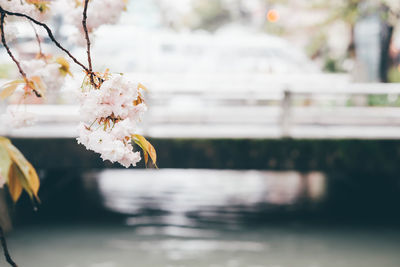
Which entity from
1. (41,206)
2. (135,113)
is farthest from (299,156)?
(135,113)

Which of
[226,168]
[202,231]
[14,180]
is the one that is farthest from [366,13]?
[14,180]

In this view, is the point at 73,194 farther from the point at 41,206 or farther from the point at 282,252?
the point at 282,252

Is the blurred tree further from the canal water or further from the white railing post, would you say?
the white railing post

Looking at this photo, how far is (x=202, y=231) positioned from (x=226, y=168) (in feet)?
3.89

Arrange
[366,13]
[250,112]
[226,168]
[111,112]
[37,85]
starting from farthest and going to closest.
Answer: [366,13]
[250,112]
[226,168]
[37,85]
[111,112]

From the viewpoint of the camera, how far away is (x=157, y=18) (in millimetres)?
32031

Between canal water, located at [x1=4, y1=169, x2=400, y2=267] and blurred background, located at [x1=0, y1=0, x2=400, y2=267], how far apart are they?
0.03 metres

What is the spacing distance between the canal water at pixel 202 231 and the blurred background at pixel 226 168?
0.03 m

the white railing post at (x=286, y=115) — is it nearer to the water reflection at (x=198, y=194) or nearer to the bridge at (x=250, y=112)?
the bridge at (x=250, y=112)

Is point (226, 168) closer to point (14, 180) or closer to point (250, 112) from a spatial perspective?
point (250, 112)

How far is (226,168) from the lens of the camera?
695 centimetres

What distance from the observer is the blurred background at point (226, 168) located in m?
6.82

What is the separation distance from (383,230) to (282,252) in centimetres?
200

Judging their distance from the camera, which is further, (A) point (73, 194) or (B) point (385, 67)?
(B) point (385, 67)
